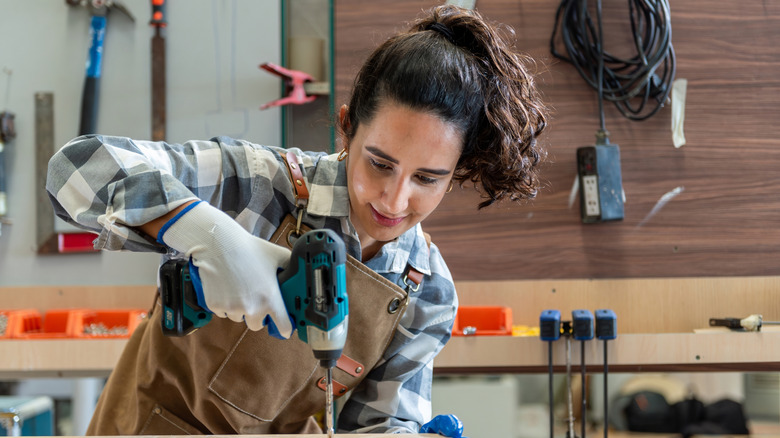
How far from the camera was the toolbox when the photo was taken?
179 cm

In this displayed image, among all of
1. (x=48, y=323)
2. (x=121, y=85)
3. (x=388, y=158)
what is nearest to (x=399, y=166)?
(x=388, y=158)

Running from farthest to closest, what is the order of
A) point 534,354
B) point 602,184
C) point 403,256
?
point 602,184 → point 534,354 → point 403,256

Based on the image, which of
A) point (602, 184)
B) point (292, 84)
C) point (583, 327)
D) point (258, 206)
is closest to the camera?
point (258, 206)

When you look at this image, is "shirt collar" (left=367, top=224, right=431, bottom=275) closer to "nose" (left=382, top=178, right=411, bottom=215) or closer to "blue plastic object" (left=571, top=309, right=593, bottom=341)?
"nose" (left=382, top=178, right=411, bottom=215)

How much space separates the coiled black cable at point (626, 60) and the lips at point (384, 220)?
1279 mm

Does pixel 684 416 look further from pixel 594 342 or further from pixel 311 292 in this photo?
pixel 311 292

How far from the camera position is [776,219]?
7.27 feet

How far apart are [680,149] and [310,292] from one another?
1.73 metres

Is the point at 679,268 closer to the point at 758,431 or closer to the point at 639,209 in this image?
the point at 639,209

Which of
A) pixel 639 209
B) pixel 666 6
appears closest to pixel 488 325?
pixel 639 209

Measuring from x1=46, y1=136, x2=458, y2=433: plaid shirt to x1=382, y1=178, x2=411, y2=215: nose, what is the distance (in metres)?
0.12

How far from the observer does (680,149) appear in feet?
7.34

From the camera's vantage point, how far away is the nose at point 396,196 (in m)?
1.06

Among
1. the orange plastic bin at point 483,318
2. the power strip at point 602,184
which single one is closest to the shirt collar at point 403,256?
the orange plastic bin at point 483,318
